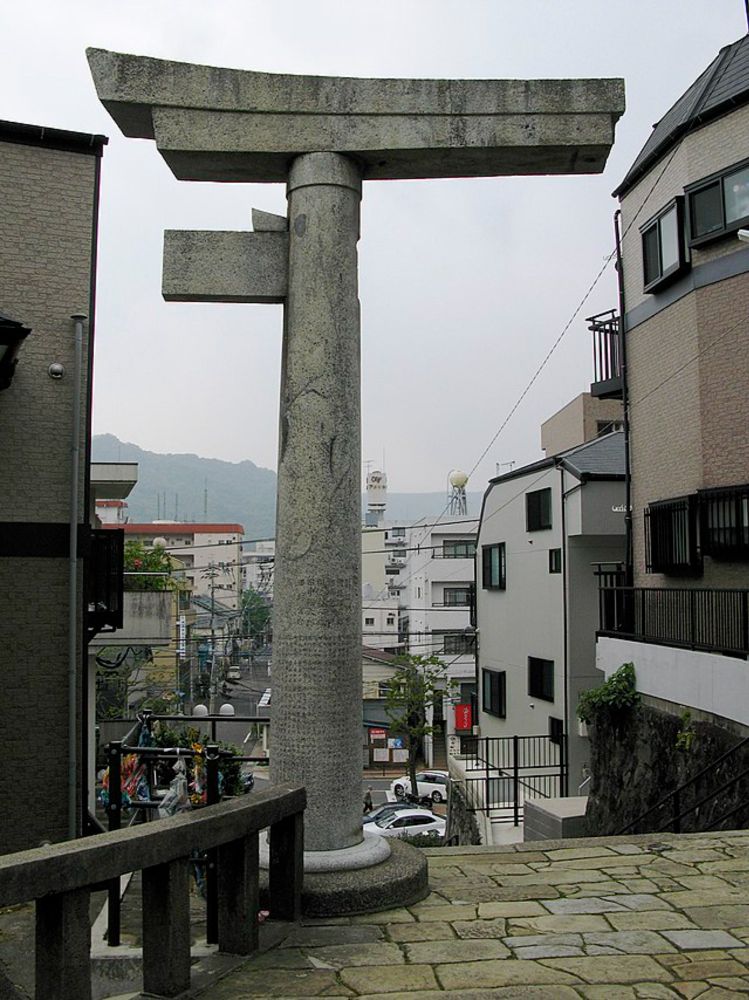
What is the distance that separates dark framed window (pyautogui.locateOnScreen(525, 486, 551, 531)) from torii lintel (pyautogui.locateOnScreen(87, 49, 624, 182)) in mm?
17657

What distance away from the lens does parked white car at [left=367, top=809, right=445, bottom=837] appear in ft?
94.4

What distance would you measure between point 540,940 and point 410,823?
24931mm

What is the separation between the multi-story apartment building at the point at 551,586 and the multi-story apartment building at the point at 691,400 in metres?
4.80

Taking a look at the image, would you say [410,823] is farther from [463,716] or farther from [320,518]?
[320,518]

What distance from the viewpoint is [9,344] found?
33.8 ft

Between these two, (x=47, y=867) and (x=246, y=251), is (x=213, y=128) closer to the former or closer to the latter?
(x=246, y=251)

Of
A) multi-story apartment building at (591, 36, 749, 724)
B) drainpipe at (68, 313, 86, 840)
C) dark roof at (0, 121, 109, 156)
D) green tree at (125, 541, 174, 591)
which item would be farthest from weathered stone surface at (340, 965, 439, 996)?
green tree at (125, 541, 174, 591)

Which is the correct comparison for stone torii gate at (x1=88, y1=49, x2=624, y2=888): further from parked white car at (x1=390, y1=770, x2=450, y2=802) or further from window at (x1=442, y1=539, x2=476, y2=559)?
window at (x1=442, y1=539, x2=476, y2=559)

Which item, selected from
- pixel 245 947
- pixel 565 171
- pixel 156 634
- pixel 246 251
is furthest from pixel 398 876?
pixel 156 634

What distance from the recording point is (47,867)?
396cm

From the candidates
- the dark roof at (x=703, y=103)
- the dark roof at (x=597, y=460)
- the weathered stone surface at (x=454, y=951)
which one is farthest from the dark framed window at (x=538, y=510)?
the weathered stone surface at (x=454, y=951)

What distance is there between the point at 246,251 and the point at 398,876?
4366 mm

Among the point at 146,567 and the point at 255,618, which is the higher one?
the point at 146,567

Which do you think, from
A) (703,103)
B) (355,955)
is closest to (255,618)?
(703,103)
